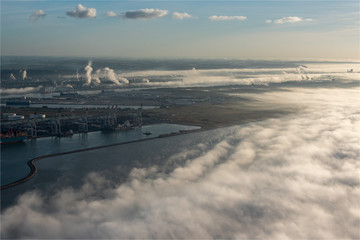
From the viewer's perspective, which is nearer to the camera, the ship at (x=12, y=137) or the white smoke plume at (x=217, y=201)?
the white smoke plume at (x=217, y=201)

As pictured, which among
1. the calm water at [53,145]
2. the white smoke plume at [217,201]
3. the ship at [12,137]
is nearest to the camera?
the white smoke plume at [217,201]

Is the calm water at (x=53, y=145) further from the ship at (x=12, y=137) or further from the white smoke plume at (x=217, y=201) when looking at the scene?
the white smoke plume at (x=217, y=201)

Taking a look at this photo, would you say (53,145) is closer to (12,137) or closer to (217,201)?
(12,137)

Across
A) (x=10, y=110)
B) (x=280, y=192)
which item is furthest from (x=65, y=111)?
(x=280, y=192)

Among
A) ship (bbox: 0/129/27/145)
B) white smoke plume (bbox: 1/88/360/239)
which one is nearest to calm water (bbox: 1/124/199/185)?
ship (bbox: 0/129/27/145)

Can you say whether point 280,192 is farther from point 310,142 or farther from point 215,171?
point 310,142

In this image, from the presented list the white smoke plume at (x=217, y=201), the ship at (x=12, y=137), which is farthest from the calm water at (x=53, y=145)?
Result: the white smoke plume at (x=217, y=201)
